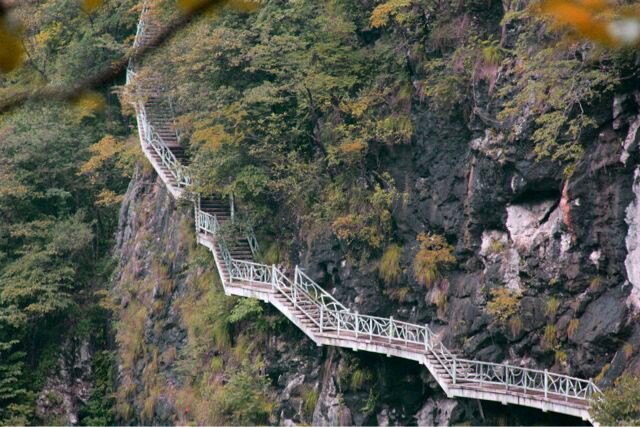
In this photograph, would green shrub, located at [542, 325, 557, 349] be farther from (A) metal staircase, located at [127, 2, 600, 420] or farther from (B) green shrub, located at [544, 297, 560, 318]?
(A) metal staircase, located at [127, 2, 600, 420]

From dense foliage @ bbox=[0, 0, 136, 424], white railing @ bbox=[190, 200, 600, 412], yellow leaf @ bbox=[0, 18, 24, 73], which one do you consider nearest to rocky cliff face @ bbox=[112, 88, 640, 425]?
white railing @ bbox=[190, 200, 600, 412]

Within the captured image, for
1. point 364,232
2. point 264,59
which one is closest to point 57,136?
point 264,59

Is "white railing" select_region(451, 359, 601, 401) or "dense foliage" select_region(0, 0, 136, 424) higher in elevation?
"dense foliage" select_region(0, 0, 136, 424)

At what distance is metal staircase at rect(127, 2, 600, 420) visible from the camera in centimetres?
1667

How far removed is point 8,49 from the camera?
3266mm

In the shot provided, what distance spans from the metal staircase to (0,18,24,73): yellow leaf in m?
10.8

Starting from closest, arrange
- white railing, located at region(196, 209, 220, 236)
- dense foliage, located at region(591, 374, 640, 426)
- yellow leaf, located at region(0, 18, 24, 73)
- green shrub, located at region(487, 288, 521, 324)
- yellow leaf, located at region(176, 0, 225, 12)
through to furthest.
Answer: yellow leaf, located at region(0, 18, 24, 73) < yellow leaf, located at region(176, 0, 225, 12) < dense foliage, located at region(591, 374, 640, 426) < green shrub, located at region(487, 288, 521, 324) < white railing, located at region(196, 209, 220, 236)

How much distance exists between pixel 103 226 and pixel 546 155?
16918mm

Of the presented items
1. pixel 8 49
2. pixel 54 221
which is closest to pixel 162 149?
pixel 54 221

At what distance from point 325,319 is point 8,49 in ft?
57.1

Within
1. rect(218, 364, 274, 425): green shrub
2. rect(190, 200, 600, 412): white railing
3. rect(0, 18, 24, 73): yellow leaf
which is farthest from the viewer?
rect(218, 364, 274, 425): green shrub

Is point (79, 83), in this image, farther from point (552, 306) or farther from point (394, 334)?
point (394, 334)

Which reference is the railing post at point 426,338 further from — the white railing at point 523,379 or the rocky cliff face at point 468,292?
the white railing at point 523,379

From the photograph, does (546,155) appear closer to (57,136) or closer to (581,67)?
(581,67)
